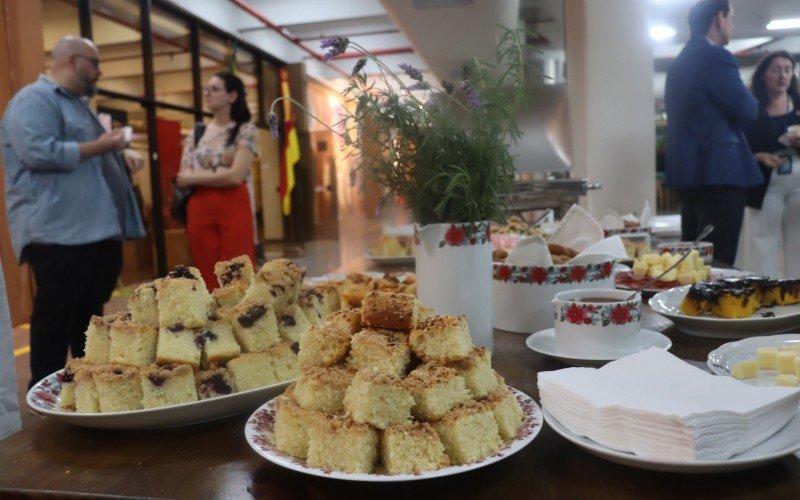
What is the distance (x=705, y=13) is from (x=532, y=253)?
8.60 feet

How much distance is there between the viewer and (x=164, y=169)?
25.8 ft

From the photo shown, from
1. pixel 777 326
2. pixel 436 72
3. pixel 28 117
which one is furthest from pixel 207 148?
pixel 436 72

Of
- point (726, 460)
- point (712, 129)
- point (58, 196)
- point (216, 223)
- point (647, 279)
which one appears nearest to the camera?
point (726, 460)

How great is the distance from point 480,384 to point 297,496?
267mm

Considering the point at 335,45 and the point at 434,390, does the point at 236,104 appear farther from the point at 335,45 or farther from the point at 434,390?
the point at 434,390

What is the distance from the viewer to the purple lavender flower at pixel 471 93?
3.68 ft

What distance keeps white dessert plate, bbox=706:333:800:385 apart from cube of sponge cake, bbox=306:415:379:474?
0.62 m

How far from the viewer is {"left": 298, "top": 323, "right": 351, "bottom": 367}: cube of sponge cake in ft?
2.85

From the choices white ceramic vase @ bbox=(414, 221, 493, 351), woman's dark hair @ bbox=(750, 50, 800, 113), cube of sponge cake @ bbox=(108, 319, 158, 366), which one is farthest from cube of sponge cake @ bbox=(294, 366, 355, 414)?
woman's dark hair @ bbox=(750, 50, 800, 113)

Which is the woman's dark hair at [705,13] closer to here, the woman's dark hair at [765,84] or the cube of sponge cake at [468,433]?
the woman's dark hair at [765,84]

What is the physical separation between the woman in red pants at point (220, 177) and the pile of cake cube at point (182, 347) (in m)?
2.50

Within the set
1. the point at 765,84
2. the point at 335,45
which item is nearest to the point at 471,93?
the point at 335,45

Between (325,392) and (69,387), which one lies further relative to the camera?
(69,387)

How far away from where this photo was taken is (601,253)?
149 centimetres
